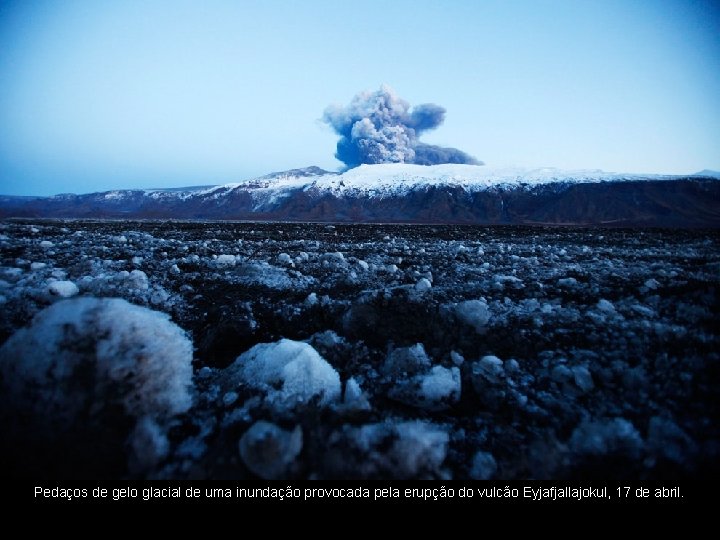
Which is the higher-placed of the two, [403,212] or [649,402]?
[403,212]

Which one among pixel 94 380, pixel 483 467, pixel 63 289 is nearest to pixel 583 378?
pixel 483 467

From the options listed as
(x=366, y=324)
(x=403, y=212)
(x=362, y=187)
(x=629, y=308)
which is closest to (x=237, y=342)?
(x=366, y=324)

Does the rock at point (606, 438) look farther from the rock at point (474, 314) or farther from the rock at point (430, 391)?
the rock at point (474, 314)

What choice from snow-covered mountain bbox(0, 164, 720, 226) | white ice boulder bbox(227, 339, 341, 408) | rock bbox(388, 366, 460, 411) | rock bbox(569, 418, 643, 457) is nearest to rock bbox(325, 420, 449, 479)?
rock bbox(388, 366, 460, 411)

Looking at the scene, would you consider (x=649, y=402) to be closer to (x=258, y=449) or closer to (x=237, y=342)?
(x=258, y=449)

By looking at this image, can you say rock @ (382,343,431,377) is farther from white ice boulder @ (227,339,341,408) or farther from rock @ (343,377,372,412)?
white ice boulder @ (227,339,341,408)

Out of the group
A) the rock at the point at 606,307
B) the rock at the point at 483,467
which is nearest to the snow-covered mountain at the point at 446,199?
the rock at the point at 606,307

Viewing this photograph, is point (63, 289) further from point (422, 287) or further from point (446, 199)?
point (446, 199)
